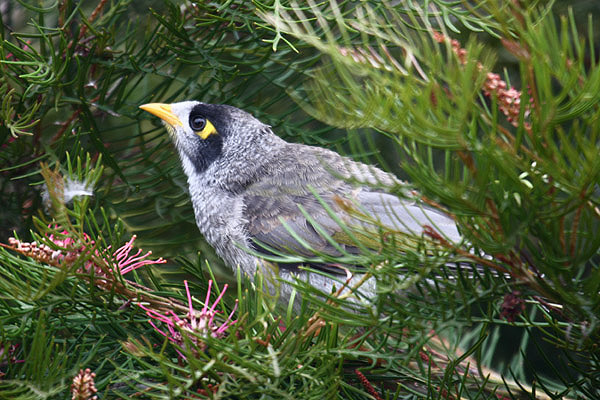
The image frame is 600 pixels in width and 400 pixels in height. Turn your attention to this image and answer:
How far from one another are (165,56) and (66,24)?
0.50m

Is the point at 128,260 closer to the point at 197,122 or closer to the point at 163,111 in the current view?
the point at 163,111

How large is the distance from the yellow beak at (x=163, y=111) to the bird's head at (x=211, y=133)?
2.8 inches

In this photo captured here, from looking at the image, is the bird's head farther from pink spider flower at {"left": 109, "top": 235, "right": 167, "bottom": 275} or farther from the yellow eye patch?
pink spider flower at {"left": 109, "top": 235, "right": 167, "bottom": 275}

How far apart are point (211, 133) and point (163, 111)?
609 millimetres

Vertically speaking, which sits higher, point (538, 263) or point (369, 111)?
point (369, 111)

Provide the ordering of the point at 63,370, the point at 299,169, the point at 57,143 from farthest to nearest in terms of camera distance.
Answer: the point at 299,169 < the point at 57,143 < the point at 63,370

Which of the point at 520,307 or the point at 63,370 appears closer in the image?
the point at 520,307

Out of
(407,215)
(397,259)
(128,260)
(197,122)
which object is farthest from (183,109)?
(397,259)

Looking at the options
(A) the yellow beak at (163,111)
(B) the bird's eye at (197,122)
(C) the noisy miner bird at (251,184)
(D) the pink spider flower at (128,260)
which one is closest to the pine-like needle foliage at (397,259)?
(D) the pink spider flower at (128,260)

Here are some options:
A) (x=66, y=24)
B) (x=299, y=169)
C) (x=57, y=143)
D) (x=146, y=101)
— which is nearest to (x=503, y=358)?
(x=299, y=169)

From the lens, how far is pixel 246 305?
4.74 feet

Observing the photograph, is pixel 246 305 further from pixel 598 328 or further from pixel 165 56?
pixel 165 56

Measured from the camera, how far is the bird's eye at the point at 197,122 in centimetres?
346

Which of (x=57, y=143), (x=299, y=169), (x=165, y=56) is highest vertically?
(x=165, y=56)
